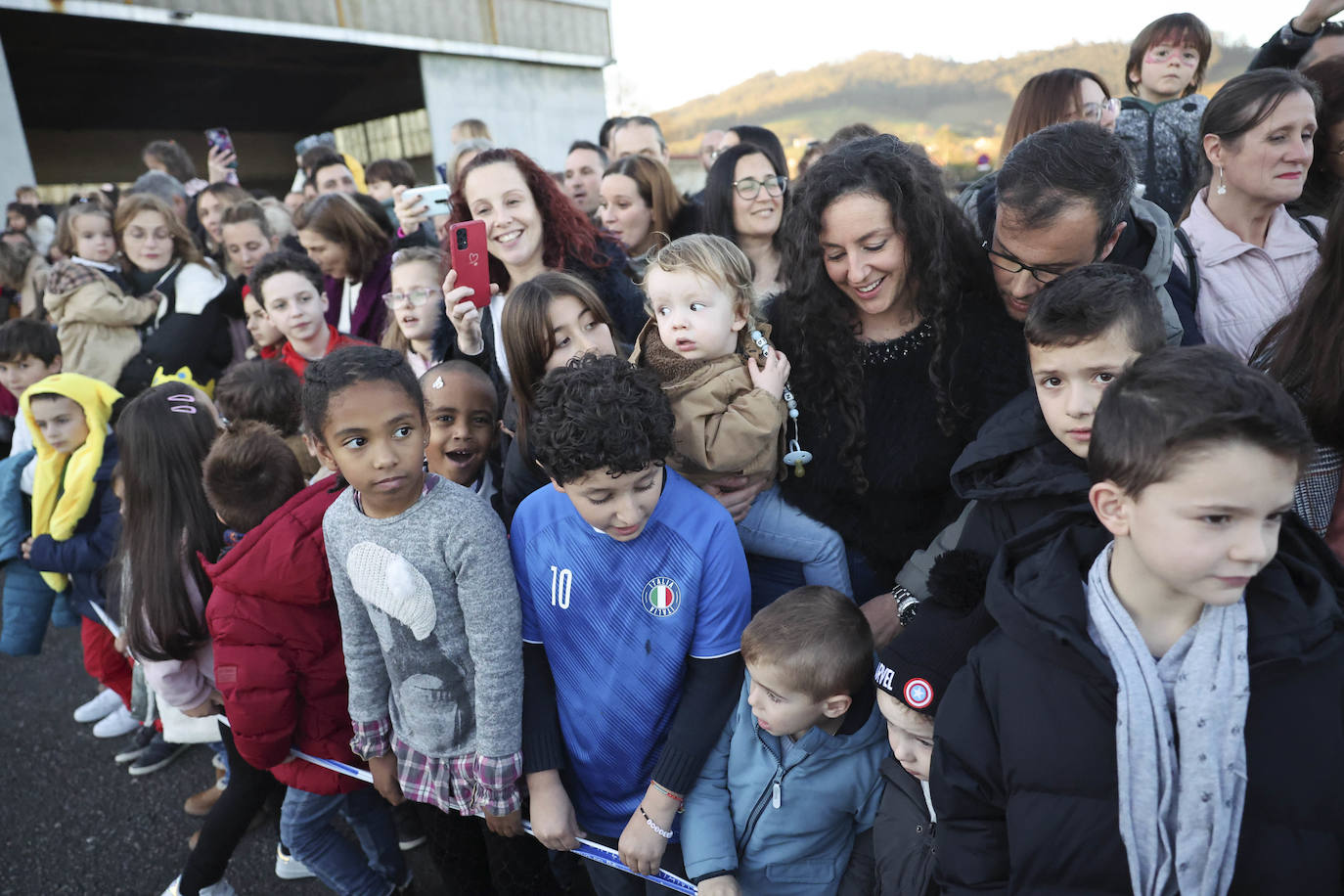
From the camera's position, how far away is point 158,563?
2.47m

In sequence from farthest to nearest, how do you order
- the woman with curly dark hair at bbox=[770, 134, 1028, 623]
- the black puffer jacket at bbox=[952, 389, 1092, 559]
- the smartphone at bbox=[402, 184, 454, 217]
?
the smartphone at bbox=[402, 184, 454, 217], the woman with curly dark hair at bbox=[770, 134, 1028, 623], the black puffer jacket at bbox=[952, 389, 1092, 559]

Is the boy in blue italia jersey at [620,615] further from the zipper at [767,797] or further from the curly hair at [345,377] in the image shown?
the curly hair at [345,377]

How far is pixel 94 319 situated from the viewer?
4.49 m

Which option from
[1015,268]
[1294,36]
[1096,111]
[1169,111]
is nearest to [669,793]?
[1015,268]

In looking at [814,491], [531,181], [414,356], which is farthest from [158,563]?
[814,491]

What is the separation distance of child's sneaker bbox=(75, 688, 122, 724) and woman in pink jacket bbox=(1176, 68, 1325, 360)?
15.8 feet

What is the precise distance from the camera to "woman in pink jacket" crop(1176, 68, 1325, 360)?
7.25 ft

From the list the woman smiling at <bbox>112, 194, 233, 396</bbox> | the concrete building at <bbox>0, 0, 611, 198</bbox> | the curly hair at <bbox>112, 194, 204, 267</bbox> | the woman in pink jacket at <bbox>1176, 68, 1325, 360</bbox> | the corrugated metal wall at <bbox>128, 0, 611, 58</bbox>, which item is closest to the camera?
the woman in pink jacket at <bbox>1176, 68, 1325, 360</bbox>

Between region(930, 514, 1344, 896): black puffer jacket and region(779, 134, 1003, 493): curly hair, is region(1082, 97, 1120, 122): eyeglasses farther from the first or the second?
region(930, 514, 1344, 896): black puffer jacket

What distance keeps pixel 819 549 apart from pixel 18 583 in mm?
3626

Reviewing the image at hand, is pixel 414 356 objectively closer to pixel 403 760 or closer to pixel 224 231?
pixel 403 760

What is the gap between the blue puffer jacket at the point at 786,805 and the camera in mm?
1741

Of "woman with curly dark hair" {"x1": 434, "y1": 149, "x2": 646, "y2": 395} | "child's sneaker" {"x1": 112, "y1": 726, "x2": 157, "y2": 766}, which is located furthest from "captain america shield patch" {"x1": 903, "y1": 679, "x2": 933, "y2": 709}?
"child's sneaker" {"x1": 112, "y1": 726, "x2": 157, "y2": 766}

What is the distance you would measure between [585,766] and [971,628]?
3.39ft
